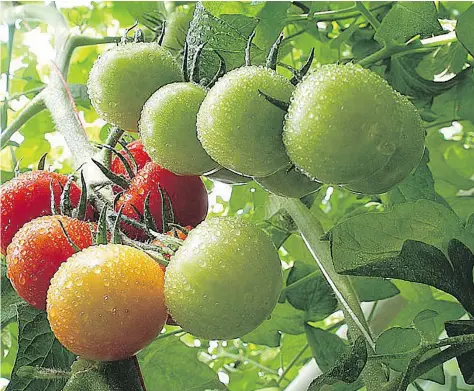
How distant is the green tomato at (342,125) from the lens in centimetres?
25

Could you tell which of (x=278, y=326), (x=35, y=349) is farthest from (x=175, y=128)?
(x=278, y=326)

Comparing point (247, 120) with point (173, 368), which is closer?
point (247, 120)

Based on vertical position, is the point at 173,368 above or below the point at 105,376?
below

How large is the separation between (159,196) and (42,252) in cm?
8

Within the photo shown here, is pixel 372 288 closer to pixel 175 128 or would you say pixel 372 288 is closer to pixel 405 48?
pixel 405 48

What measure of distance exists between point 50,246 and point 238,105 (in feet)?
0.44

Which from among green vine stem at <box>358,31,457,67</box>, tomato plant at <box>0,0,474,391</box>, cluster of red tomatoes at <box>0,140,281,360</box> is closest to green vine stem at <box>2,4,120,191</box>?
tomato plant at <box>0,0,474,391</box>

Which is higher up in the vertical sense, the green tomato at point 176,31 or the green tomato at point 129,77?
the green tomato at point 129,77

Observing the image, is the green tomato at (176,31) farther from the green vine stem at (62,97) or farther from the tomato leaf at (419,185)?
the tomato leaf at (419,185)

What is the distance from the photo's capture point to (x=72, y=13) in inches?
32.5

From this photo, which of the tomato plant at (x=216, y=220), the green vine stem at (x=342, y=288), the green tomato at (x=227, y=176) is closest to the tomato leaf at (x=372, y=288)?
the tomato plant at (x=216, y=220)

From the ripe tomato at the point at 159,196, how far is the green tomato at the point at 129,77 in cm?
5

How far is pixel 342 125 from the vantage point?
248 mm

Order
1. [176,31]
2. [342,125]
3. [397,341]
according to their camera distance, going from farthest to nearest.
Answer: [176,31]
[397,341]
[342,125]
